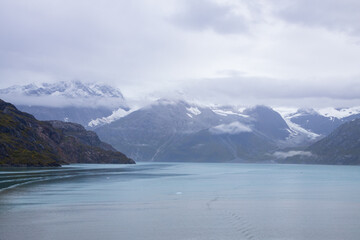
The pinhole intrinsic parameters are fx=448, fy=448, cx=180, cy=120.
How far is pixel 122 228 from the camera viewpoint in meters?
56.8

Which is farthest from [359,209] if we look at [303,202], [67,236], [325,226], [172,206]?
[67,236]

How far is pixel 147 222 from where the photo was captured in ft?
202

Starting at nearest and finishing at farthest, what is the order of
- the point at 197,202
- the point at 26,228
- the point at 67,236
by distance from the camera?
the point at 67,236
the point at 26,228
the point at 197,202

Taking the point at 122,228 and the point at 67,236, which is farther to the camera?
the point at 122,228

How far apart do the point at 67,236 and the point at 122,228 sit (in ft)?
26.6

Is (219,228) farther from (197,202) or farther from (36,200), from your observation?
(36,200)

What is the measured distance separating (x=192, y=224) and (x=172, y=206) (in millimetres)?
21374

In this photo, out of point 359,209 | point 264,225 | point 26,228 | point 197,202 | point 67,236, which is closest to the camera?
point 67,236

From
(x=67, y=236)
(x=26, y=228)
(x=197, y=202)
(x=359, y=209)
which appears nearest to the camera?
(x=67, y=236)

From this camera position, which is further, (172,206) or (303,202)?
(303,202)

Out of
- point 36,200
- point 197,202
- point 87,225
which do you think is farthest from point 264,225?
point 36,200

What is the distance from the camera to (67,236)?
50.9 m

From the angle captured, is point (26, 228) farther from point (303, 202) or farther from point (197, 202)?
point (303, 202)

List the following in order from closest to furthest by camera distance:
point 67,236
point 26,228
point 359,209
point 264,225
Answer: point 67,236
point 26,228
point 264,225
point 359,209
